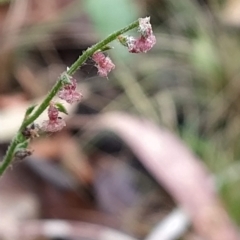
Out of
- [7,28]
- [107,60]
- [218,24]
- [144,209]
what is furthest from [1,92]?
[107,60]

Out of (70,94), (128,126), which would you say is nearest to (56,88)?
(70,94)

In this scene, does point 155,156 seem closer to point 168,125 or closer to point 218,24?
point 168,125

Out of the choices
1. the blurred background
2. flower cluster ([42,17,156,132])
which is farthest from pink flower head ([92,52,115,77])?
the blurred background

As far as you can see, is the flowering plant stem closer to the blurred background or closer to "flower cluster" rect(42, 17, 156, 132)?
"flower cluster" rect(42, 17, 156, 132)

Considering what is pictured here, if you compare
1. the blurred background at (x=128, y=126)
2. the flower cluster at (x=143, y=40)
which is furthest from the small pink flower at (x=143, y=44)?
the blurred background at (x=128, y=126)

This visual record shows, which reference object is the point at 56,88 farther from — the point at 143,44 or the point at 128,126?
the point at 128,126

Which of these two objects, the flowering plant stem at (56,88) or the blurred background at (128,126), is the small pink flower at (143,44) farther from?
the blurred background at (128,126)
